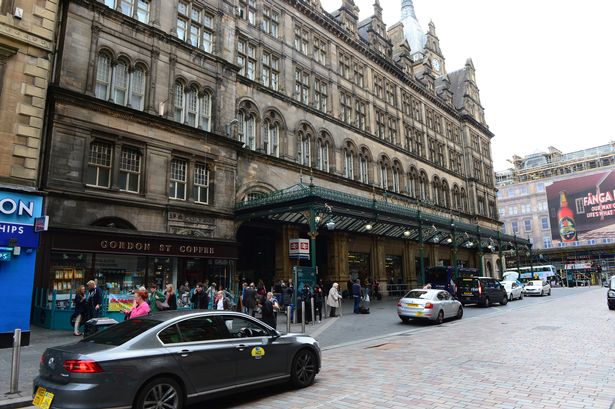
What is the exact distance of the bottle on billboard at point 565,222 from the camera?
74.3 meters

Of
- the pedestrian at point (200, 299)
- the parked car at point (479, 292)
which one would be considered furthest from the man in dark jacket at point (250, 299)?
the parked car at point (479, 292)

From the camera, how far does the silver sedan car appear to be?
540 cm

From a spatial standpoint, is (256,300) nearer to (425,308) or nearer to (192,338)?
(425,308)

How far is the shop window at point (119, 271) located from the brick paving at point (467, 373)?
33.9 feet

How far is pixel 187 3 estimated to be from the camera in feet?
78.3

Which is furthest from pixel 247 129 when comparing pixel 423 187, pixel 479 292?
pixel 423 187

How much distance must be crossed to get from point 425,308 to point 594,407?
1176 cm

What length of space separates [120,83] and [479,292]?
75.9 feet

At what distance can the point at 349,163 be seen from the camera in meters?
34.9

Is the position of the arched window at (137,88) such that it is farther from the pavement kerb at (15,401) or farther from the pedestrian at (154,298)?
the pavement kerb at (15,401)

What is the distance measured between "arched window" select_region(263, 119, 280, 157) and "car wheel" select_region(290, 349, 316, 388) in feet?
68.0

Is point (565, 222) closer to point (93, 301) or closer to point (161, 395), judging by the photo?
point (93, 301)

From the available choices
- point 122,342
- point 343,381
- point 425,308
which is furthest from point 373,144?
point 122,342

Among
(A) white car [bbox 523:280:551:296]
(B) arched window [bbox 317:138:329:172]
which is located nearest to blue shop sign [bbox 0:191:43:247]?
(B) arched window [bbox 317:138:329:172]
